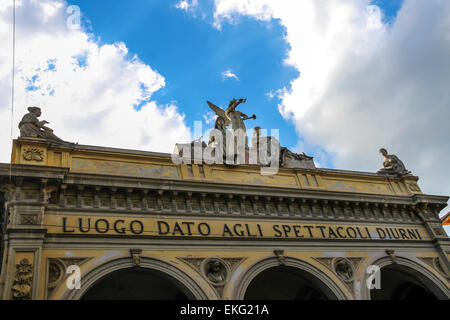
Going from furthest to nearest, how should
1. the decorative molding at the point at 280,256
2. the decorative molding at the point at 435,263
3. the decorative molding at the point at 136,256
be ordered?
the decorative molding at the point at 435,263
the decorative molding at the point at 280,256
the decorative molding at the point at 136,256

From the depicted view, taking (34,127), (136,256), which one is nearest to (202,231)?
(136,256)

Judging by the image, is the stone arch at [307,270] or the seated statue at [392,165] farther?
the seated statue at [392,165]

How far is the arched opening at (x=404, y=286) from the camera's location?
15.8 metres

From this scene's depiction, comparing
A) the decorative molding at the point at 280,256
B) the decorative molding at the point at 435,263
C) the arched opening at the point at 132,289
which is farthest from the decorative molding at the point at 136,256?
the decorative molding at the point at 435,263

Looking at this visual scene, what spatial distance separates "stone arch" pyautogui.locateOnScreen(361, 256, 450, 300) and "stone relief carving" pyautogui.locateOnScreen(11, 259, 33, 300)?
11.4m

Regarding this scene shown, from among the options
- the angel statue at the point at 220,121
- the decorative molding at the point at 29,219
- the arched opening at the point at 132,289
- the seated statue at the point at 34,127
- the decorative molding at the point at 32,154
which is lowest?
the arched opening at the point at 132,289

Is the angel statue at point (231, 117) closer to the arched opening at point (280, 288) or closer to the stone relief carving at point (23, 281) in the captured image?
the arched opening at point (280, 288)

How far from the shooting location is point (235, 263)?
518 inches

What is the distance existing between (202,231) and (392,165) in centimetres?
1086

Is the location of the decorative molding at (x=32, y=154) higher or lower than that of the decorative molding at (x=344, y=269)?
higher

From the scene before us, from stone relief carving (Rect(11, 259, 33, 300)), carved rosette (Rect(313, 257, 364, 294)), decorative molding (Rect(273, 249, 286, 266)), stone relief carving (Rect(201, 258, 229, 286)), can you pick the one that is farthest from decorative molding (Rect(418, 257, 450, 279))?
stone relief carving (Rect(11, 259, 33, 300))

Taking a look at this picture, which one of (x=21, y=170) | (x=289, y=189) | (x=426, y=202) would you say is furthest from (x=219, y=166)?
(x=426, y=202)

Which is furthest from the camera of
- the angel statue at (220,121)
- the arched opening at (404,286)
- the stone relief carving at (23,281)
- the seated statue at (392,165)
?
the seated statue at (392,165)

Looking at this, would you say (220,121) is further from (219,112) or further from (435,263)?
(435,263)
